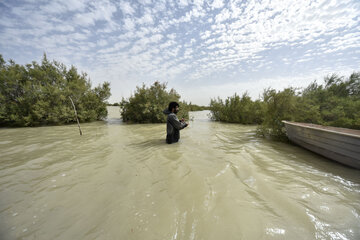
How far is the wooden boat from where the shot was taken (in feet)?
8.79

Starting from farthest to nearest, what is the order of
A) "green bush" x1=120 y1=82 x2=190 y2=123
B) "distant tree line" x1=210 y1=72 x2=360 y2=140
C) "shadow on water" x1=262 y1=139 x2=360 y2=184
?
"green bush" x1=120 y1=82 x2=190 y2=123 → "distant tree line" x1=210 y1=72 x2=360 y2=140 → "shadow on water" x1=262 y1=139 x2=360 y2=184

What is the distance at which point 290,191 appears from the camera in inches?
82.0

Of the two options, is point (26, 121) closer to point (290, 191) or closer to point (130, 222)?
point (130, 222)

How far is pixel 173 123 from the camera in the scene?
466 centimetres

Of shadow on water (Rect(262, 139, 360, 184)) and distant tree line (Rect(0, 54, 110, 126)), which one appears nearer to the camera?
shadow on water (Rect(262, 139, 360, 184))

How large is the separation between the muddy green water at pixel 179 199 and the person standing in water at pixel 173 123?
150cm

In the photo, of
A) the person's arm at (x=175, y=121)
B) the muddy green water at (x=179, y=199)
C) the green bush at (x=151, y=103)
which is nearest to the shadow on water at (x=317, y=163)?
the muddy green water at (x=179, y=199)

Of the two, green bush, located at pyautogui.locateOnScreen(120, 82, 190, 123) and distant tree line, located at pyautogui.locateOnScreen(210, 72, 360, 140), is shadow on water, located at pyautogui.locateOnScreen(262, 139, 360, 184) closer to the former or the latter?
distant tree line, located at pyautogui.locateOnScreen(210, 72, 360, 140)

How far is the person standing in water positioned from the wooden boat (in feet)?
12.9

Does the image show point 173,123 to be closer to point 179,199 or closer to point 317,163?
point 179,199

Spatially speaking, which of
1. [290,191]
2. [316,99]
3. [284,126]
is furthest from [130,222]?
[316,99]

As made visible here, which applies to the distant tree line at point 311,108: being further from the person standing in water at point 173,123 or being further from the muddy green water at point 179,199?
the person standing in water at point 173,123

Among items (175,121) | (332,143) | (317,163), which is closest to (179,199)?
(175,121)

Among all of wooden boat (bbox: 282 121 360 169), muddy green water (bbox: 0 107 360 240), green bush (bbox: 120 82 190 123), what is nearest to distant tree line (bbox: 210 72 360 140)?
wooden boat (bbox: 282 121 360 169)
